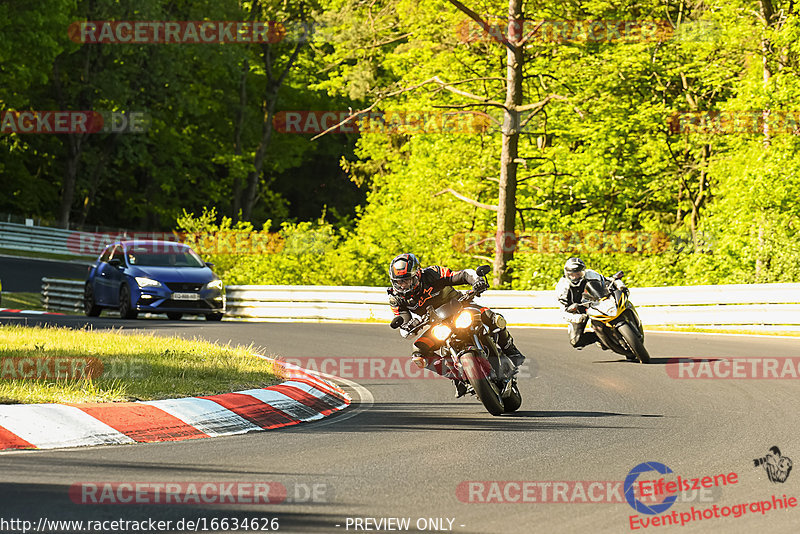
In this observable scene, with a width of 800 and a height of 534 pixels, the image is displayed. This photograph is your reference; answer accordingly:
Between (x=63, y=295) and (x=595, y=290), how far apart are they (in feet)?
62.6

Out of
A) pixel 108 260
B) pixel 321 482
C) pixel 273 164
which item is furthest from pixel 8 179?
pixel 321 482

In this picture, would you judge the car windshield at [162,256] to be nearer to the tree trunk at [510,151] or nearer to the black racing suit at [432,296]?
the tree trunk at [510,151]

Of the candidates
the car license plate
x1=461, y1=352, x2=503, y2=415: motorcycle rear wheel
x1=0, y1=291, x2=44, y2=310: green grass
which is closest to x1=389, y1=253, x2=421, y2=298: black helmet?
x1=461, y1=352, x2=503, y2=415: motorcycle rear wheel

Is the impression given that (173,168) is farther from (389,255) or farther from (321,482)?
(321,482)

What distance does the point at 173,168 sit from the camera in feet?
210

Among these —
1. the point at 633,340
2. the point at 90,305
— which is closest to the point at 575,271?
the point at 633,340

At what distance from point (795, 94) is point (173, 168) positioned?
A: 41.5 meters

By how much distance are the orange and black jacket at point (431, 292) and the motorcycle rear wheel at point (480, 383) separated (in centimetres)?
70

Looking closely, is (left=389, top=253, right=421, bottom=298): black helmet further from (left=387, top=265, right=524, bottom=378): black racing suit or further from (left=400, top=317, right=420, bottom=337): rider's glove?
(left=400, top=317, right=420, bottom=337): rider's glove

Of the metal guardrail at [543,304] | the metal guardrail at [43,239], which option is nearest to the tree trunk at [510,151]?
the metal guardrail at [543,304]

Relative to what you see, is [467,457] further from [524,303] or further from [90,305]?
[90,305]

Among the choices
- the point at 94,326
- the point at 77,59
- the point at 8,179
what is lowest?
the point at 94,326

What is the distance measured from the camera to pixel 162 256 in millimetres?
25266

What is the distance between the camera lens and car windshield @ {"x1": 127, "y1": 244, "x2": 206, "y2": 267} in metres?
24.8
